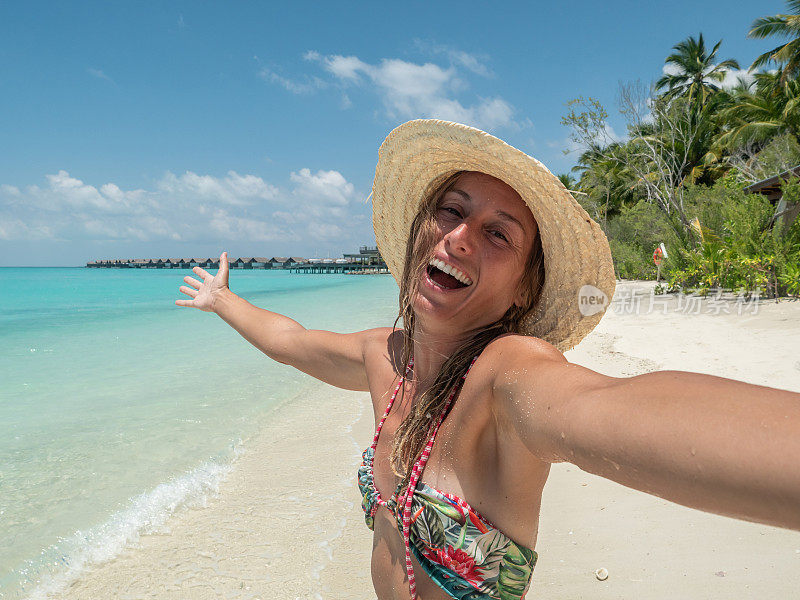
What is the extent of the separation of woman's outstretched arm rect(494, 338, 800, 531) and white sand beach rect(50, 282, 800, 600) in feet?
6.14

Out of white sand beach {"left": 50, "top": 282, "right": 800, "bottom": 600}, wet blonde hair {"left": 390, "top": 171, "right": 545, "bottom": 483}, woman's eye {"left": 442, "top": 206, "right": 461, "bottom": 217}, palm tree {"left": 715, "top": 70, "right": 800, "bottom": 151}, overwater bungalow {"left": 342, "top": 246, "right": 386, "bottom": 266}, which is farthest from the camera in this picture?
overwater bungalow {"left": 342, "top": 246, "right": 386, "bottom": 266}

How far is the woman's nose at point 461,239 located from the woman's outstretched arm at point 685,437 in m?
0.55

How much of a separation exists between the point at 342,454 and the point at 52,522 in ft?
6.94

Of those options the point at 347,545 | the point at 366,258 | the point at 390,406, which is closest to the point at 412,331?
the point at 390,406

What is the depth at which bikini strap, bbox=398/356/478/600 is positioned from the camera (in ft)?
3.91

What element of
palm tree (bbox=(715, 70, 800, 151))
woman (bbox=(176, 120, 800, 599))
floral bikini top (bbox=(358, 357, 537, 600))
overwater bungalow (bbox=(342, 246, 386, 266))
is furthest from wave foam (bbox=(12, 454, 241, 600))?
overwater bungalow (bbox=(342, 246, 386, 266))

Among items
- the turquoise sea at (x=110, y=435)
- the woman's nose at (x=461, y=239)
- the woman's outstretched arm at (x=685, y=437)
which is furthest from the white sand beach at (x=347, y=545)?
the woman's outstretched arm at (x=685, y=437)

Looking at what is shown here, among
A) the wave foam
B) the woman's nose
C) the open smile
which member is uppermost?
the woman's nose

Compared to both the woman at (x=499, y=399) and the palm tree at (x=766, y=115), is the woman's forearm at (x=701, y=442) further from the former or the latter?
the palm tree at (x=766, y=115)

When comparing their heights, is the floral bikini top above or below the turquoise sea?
above

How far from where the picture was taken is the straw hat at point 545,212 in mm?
1419

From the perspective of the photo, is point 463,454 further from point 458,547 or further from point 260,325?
point 260,325

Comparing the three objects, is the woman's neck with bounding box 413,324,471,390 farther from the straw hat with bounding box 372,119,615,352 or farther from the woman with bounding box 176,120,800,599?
the straw hat with bounding box 372,119,615,352

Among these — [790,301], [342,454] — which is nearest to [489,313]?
[342,454]
